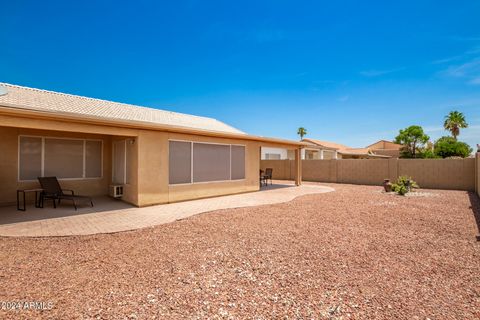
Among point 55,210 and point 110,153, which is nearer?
point 55,210

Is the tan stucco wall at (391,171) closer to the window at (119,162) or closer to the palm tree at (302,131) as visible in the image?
the window at (119,162)

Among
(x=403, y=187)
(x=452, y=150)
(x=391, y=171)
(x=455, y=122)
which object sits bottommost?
(x=403, y=187)

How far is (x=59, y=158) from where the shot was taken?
30.1 ft

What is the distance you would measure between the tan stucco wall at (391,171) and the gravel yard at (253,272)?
973 centimetres

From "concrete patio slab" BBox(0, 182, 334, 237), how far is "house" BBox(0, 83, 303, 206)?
77 centimetres

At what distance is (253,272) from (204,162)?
7039 mm

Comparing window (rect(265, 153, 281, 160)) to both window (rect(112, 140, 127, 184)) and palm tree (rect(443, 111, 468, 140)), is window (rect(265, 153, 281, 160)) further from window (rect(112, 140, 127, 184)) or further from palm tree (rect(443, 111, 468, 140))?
palm tree (rect(443, 111, 468, 140))

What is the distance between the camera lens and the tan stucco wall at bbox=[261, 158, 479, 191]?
44.7ft

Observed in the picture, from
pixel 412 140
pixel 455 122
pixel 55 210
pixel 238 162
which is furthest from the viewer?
pixel 455 122

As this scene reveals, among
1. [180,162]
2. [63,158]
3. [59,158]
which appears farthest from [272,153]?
[59,158]

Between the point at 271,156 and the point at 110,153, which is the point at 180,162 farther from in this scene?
the point at 271,156

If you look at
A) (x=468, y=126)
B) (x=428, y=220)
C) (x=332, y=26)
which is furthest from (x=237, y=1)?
(x=468, y=126)

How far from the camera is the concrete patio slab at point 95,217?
18.3ft

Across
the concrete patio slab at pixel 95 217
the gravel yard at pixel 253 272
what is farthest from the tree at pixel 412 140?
the concrete patio slab at pixel 95 217
